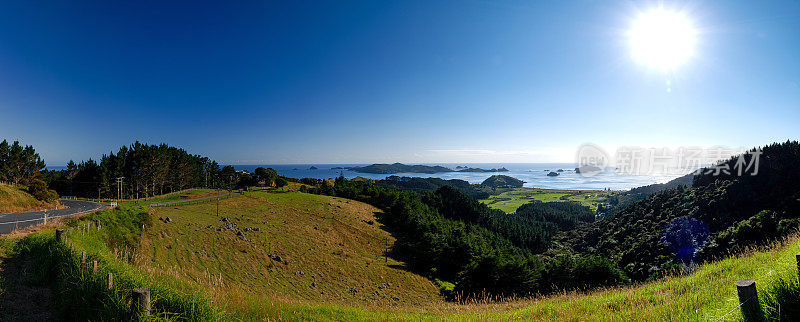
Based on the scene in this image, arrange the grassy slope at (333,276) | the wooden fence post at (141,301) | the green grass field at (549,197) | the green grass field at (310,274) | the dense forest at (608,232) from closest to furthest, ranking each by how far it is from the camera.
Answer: the wooden fence post at (141,301)
the green grass field at (310,274)
the grassy slope at (333,276)
the dense forest at (608,232)
the green grass field at (549,197)

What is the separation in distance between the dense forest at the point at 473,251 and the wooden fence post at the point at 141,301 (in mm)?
14276

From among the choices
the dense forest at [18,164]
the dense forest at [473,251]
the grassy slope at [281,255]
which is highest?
the dense forest at [18,164]

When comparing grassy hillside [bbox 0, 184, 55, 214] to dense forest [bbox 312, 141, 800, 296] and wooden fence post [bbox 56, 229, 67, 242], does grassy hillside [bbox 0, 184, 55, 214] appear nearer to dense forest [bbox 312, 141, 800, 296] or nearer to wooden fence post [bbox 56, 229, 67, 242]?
wooden fence post [bbox 56, 229, 67, 242]

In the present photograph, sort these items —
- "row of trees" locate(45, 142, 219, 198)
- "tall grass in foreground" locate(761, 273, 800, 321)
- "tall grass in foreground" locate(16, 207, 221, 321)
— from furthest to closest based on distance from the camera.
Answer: "row of trees" locate(45, 142, 219, 198), "tall grass in foreground" locate(16, 207, 221, 321), "tall grass in foreground" locate(761, 273, 800, 321)

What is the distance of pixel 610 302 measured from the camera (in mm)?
6141

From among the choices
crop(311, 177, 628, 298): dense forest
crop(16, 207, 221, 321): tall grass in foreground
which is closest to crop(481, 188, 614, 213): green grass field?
crop(311, 177, 628, 298): dense forest

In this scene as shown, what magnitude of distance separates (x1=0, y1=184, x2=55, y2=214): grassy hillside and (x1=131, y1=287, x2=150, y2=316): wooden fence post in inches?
1201

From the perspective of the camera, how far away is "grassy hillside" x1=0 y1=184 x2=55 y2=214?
21567 mm

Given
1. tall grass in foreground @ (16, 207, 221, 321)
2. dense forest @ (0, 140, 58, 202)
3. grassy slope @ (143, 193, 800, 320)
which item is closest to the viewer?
tall grass in foreground @ (16, 207, 221, 321)

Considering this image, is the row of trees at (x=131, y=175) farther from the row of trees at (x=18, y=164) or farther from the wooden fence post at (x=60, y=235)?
the wooden fence post at (x=60, y=235)

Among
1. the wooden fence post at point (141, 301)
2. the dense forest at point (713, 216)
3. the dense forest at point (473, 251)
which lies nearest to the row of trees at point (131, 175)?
the dense forest at point (473, 251)

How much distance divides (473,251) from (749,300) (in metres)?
41.1

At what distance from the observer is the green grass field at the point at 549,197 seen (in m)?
152

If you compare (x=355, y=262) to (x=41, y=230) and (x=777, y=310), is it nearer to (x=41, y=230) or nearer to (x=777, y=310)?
(x=41, y=230)
